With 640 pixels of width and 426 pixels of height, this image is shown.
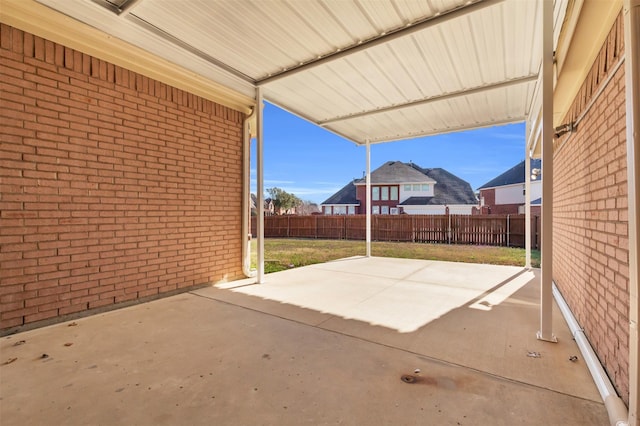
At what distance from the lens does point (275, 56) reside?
3941 millimetres

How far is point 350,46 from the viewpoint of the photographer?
369 centimetres

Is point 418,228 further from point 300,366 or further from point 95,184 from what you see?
point 95,184

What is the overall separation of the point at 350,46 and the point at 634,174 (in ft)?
10.3

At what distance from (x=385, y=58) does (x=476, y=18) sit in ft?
3.73

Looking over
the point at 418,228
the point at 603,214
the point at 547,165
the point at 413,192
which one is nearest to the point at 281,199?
Answer: the point at 413,192

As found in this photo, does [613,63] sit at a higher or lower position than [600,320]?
higher

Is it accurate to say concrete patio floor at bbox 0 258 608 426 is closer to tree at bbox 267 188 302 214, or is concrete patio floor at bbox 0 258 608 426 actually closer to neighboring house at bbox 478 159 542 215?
neighboring house at bbox 478 159 542 215

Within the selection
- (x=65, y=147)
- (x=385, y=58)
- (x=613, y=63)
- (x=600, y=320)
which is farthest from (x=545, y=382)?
(x=65, y=147)

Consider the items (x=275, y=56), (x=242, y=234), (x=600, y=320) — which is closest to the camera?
(x=600, y=320)

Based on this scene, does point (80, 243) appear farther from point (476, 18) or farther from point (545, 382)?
point (476, 18)

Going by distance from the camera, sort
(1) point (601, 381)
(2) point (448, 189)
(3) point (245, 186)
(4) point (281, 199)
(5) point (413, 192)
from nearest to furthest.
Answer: (1) point (601, 381) → (3) point (245, 186) → (5) point (413, 192) → (2) point (448, 189) → (4) point (281, 199)

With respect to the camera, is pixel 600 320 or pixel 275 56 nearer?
pixel 600 320

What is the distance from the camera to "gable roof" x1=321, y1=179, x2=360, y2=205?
3228cm

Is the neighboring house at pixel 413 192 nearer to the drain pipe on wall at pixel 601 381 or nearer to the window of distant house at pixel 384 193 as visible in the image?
the window of distant house at pixel 384 193
